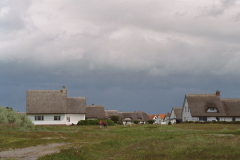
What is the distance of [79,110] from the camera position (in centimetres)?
6644

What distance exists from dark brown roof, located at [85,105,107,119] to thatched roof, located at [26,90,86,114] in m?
10.9

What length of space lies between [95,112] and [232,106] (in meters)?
34.6

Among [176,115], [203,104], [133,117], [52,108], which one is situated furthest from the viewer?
[133,117]

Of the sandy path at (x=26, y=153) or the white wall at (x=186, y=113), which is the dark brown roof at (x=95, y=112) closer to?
the white wall at (x=186, y=113)

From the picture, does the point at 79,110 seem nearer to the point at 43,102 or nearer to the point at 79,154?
the point at 43,102

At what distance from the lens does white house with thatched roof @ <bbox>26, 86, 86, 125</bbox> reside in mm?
63500

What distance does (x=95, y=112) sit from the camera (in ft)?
259

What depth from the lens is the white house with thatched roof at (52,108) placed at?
63.5 metres

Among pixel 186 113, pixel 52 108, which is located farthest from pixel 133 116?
pixel 52 108

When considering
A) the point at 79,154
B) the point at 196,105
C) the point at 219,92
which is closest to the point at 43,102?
the point at 196,105

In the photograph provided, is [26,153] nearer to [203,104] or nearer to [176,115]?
[203,104]

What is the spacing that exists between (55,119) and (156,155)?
51755 mm

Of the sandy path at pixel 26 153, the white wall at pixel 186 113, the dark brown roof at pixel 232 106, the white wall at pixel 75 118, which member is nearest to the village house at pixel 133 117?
the white wall at pixel 186 113

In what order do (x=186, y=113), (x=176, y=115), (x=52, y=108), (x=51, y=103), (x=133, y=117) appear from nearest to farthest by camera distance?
1. (x=52, y=108)
2. (x=51, y=103)
3. (x=186, y=113)
4. (x=176, y=115)
5. (x=133, y=117)
